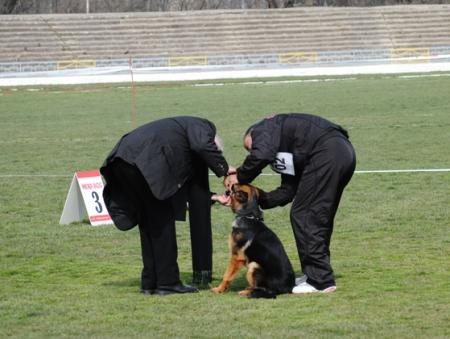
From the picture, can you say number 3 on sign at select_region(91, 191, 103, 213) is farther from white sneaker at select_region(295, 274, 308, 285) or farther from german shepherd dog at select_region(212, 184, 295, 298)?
german shepherd dog at select_region(212, 184, 295, 298)

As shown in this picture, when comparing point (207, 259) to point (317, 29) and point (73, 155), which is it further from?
point (317, 29)

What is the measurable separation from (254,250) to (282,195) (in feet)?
2.35

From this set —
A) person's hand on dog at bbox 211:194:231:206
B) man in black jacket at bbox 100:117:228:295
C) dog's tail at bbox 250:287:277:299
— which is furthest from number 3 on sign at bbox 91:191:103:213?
dog's tail at bbox 250:287:277:299

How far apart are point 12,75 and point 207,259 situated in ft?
158

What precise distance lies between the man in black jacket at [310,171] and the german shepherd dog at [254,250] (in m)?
0.18

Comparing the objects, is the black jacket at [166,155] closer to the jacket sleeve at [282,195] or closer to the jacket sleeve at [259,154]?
the jacket sleeve at [259,154]

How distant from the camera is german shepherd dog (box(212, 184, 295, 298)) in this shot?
27.6 feet

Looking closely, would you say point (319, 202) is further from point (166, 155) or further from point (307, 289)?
point (166, 155)

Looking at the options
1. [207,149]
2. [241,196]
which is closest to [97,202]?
[207,149]

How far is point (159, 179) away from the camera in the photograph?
8.53m

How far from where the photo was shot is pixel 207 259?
9359 millimetres

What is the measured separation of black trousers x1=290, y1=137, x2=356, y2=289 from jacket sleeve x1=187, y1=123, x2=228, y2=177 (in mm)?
707

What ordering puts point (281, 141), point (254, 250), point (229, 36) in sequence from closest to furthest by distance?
point (254, 250) < point (281, 141) < point (229, 36)

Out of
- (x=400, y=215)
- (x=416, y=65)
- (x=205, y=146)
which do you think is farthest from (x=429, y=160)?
(x=416, y=65)
